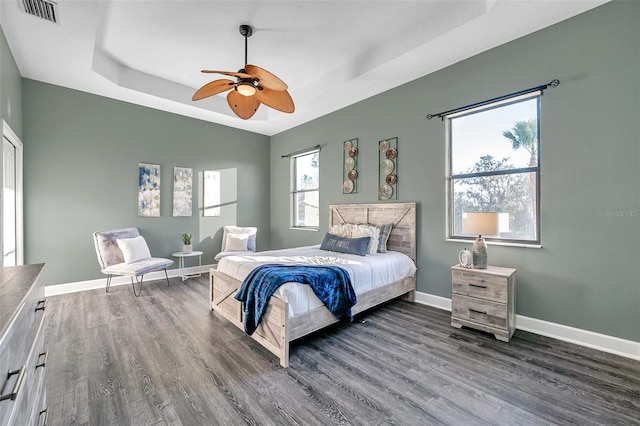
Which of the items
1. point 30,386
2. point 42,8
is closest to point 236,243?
point 42,8

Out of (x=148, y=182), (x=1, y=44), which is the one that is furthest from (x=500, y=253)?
(x=1, y=44)

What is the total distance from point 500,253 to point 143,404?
3.41 m

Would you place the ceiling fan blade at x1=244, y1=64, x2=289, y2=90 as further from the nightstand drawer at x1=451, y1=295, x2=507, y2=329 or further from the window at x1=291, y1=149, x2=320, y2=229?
the nightstand drawer at x1=451, y1=295, x2=507, y2=329

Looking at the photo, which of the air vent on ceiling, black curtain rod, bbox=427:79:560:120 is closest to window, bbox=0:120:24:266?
the air vent on ceiling

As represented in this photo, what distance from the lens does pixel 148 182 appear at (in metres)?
4.77

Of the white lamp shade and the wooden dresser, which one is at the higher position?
the white lamp shade

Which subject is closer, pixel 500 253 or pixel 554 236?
pixel 554 236

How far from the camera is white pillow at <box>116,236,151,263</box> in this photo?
13.6ft

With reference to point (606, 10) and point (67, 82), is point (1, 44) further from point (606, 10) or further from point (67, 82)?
point (606, 10)

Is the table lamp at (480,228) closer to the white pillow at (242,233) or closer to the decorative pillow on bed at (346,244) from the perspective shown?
the decorative pillow on bed at (346,244)

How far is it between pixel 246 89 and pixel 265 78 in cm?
26

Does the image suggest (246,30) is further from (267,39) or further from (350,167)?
(350,167)

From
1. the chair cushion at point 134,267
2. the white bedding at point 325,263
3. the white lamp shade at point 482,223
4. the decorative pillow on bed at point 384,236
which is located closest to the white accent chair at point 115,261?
the chair cushion at point 134,267

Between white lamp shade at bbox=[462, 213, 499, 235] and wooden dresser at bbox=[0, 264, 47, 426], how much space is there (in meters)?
3.03
